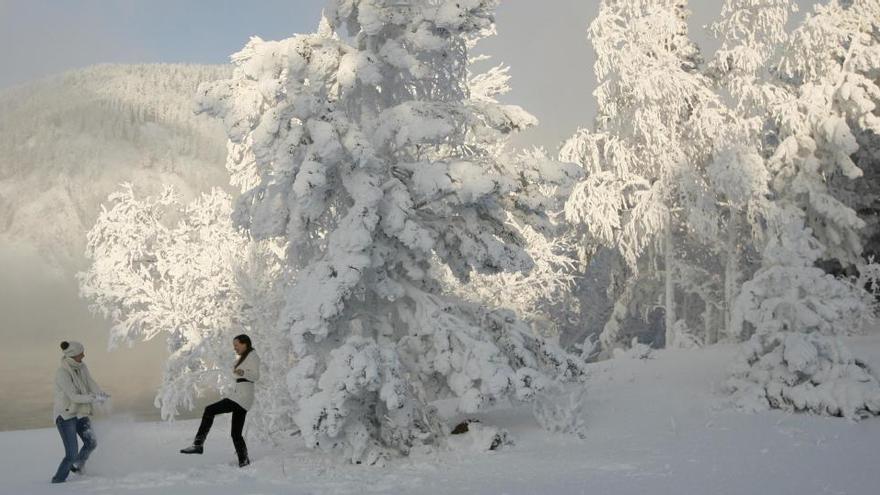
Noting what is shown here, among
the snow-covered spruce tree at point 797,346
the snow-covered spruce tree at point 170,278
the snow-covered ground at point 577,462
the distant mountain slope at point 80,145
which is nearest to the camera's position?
the snow-covered ground at point 577,462

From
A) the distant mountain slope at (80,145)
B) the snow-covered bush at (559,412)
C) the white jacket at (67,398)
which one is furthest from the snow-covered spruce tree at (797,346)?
the distant mountain slope at (80,145)

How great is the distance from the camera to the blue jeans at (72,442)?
997 centimetres

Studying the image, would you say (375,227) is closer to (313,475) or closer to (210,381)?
(313,475)

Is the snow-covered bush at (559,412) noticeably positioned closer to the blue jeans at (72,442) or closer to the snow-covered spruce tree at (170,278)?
the blue jeans at (72,442)

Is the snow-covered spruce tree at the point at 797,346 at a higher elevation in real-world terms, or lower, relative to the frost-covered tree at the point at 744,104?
lower

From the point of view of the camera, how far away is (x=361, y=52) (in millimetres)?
12062

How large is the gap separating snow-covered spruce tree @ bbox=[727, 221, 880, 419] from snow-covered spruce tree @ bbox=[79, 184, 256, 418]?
1004 cm

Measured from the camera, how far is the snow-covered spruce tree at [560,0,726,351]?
73.7 feet

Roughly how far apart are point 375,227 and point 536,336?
3.09 m

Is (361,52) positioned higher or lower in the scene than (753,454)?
higher

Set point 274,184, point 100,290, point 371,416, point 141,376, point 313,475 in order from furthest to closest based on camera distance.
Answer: point 141,376 → point 100,290 → point 274,184 → point 371,416 → point 313,475

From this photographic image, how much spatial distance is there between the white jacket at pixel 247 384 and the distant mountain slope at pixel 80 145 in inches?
1792

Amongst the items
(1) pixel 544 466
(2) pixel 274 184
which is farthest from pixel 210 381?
(1) pixel 544 466

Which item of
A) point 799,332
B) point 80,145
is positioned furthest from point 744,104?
point 80,145
